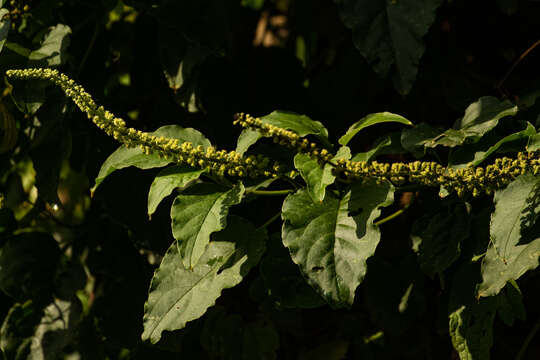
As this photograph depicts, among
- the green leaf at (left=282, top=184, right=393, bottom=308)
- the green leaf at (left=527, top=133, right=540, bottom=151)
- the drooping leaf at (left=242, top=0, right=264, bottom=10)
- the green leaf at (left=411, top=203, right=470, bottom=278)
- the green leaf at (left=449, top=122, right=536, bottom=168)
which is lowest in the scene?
the green leaf at (left=411, top=203, right=470, bottom=278)

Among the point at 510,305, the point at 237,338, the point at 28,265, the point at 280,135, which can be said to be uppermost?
the point at 280,135

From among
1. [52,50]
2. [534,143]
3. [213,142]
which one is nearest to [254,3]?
[213,142]

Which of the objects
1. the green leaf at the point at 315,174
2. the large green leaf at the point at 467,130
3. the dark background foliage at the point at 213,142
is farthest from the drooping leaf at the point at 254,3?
the green leaf at the point at 315,174

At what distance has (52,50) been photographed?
1.34 metres

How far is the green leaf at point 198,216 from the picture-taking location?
3.42 ft

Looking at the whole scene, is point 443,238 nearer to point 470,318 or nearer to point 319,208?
point 470,318

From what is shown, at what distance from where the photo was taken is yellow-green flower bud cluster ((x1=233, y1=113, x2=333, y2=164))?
3.13ft

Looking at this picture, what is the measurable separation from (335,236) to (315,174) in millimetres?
117

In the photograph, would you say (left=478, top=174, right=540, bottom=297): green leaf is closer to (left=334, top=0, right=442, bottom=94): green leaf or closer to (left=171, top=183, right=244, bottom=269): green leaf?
(left=334, top=0, right=442, bottom=94): green leaf

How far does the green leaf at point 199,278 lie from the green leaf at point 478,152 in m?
0.42

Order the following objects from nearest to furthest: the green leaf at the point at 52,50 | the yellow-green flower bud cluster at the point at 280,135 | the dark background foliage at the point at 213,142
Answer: the yellow-green flower bud cluster at the point at 280,135 → the green leaf at the point at 52,50 → the dark background foliage at the point at 213,142

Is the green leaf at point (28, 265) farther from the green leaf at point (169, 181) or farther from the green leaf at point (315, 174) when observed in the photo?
the green leaf at point (315, 174)

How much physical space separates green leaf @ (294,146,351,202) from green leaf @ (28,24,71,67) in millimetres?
633

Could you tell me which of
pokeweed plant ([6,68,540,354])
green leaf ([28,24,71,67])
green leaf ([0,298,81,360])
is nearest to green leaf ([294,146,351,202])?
pokeweed plant ([6,68,540,354])
